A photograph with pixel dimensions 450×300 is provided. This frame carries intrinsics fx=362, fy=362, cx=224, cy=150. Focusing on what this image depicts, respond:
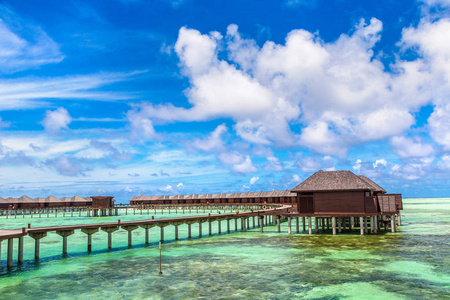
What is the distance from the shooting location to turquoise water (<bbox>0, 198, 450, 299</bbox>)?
57.8 feet

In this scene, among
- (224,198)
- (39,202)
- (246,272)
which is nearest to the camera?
(246,272)

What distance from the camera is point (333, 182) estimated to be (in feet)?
126

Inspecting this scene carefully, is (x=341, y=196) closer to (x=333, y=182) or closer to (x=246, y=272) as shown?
(x=333, y=182)

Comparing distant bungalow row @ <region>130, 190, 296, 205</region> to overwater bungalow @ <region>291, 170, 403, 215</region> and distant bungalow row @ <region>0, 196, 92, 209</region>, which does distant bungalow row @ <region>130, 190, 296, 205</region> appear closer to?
distant bungalow row @ <region>0, 196, 92, 209</region>

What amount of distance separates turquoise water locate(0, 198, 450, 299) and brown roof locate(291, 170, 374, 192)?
5.76 m

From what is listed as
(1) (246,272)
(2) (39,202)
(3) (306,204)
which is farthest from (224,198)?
(1) (246,272)

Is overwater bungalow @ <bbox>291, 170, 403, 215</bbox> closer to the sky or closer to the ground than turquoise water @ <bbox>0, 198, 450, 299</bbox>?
closer to the sky

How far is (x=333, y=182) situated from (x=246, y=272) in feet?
65.7

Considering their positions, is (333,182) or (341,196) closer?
(341,196)

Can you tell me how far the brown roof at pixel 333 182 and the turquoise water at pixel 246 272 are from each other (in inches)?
227

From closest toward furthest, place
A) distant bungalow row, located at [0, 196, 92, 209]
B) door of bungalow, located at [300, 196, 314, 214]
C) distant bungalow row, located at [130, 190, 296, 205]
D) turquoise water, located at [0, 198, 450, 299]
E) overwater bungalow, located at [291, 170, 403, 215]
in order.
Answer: turquoise water, located at [0, 198, 450, 299]
overwater bungalow, located at [291, 170, 403, 215]
door of bungalow, located at [300, 196, 314, 214]
distant bungalow row, located at [130, 190, 296, 205]
distant bungalow row, located at [0, 196, 92, 209]

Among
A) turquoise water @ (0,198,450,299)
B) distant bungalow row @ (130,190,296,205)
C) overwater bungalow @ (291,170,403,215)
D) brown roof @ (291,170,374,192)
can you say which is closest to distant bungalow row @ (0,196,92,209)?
distant bungalow row @ (130,190,296,205)

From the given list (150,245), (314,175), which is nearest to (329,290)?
(150,245)

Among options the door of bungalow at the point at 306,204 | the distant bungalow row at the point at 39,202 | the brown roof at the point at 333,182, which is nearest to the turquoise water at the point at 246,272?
the brown roof at the point at 333,182
